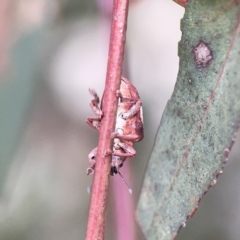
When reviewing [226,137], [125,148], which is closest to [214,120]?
[226,137]

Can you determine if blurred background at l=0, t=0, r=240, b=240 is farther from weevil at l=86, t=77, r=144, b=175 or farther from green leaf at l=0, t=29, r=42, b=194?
weevil at l=86, t=77, r=144, b=175

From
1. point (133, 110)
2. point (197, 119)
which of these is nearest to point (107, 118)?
point (197, 119)

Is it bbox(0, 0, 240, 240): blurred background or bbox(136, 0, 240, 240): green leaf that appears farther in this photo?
bbox(0, 0, 240, 240): blurred background

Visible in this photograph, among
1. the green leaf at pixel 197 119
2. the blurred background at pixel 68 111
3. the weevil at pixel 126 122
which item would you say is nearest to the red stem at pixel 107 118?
the green leaf at pixel 197 119

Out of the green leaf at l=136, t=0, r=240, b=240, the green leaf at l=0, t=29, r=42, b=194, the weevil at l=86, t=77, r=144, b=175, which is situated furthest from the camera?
the green leaf at l=0, t=29, r=42, b=194

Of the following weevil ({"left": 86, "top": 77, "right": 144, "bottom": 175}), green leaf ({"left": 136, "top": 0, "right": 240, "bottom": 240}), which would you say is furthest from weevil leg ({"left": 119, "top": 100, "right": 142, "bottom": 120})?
green leaf ({"left": 136, "top": 0, "right": 240, "bottom": 240})

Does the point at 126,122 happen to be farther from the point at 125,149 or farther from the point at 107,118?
the point at 107,118

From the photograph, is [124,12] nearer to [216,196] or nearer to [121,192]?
[121,192]
